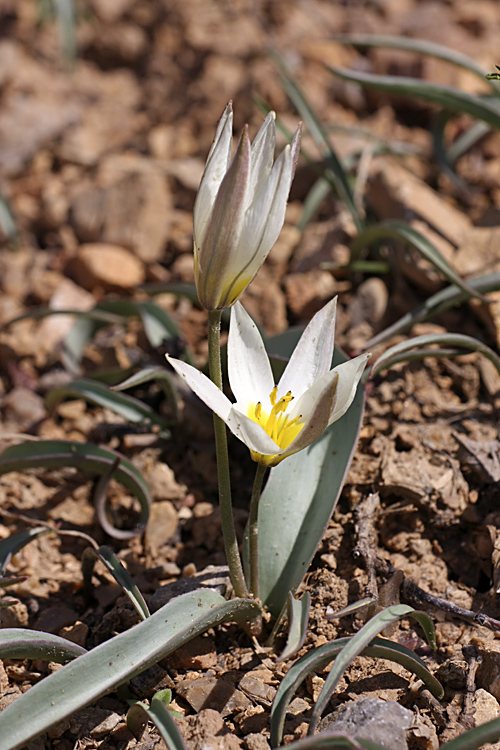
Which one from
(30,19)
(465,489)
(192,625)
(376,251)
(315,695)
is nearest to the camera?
(192,625)

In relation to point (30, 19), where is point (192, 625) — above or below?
below

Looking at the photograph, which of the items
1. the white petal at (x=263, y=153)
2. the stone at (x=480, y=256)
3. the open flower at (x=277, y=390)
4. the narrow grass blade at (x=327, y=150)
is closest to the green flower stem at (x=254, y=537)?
the open flower at (x=277, y=390)

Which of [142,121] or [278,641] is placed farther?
[142,121]

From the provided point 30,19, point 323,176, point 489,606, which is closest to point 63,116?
point 30,19

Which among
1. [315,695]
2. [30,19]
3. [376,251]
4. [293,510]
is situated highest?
[30,19]

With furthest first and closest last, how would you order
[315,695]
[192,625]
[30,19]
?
[30,19]
[315,695]
[192,625]

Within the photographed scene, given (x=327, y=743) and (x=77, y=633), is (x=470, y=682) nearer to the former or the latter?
(x=327, y=743)

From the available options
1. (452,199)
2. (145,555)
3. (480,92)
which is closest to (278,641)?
(145,555)

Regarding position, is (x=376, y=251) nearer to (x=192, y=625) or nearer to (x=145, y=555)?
(x=145, y=555)

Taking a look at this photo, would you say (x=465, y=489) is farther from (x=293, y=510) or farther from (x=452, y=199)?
(x=452, y=199)
